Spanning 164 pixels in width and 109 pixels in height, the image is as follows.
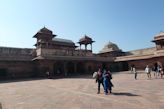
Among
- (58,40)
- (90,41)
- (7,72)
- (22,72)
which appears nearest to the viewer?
(7,72)

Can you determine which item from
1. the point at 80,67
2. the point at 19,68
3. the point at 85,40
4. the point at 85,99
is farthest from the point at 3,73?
the point at 85,99

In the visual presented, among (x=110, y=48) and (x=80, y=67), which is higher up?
(x=110, y=48)

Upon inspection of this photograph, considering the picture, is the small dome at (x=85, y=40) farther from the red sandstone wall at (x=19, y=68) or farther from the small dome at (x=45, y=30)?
the red sandstone wall at (x=19, y=68)

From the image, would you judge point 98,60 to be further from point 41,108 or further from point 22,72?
point 41,108

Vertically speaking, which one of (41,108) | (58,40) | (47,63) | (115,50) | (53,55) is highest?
(58,40)

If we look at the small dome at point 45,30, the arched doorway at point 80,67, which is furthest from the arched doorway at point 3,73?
the arched doorway at point 80,67

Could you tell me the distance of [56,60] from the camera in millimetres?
19469

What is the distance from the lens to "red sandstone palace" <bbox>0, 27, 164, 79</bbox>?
18.6 meters

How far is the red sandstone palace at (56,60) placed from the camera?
733 inches

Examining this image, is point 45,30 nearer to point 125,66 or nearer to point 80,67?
point 80,67

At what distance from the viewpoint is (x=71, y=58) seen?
21.2 m

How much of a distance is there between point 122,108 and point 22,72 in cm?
1887

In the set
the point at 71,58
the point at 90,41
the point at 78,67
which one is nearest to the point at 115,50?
the point at 90,41

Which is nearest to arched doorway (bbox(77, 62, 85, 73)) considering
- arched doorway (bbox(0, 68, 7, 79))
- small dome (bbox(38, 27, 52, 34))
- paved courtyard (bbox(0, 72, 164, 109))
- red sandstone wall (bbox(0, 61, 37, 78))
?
red sandstone wall (bbox(0, 61, 37, 78))
